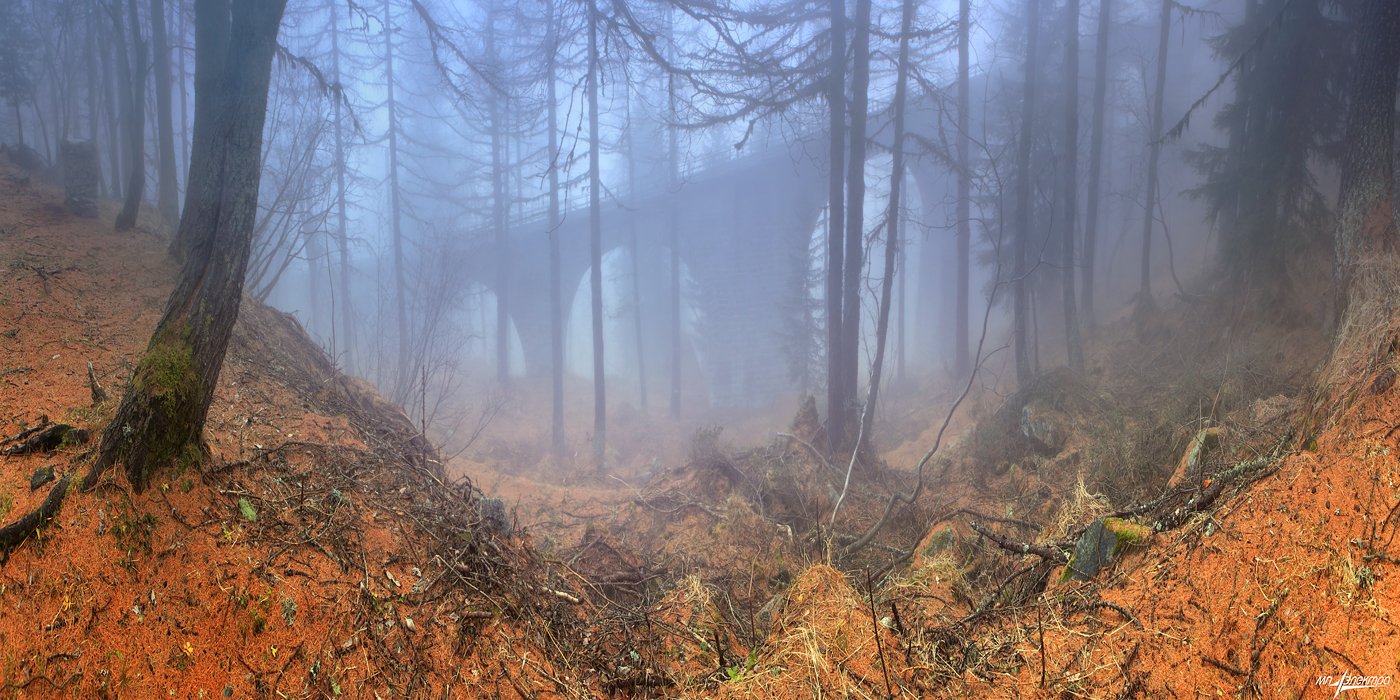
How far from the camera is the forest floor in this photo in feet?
9.59

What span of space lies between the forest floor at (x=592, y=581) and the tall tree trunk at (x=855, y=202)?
524 cm

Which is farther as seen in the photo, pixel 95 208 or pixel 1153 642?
pixel 95 208

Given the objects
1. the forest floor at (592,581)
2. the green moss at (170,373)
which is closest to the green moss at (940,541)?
the forest floor at (592,581)

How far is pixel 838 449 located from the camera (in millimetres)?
10891

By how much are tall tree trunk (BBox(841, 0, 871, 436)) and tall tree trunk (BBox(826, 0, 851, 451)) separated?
0.13m

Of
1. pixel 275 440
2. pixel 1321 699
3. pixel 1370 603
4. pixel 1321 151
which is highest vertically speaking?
pixel 1321 151

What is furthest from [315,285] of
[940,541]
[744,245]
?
[940,541]

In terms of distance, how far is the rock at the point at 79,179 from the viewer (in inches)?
Answer: 354

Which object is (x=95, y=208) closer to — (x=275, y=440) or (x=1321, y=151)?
(x=275, y=440)

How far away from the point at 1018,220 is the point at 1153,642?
12544 millimetres

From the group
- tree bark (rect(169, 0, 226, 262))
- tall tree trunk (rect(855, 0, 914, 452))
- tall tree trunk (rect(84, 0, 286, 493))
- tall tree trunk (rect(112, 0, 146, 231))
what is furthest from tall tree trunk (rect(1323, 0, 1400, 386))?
tall tree trunk (rect(112, 0, 146, 231))

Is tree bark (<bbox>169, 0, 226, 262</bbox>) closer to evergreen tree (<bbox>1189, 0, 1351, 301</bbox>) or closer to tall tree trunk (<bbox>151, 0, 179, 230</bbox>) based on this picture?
tall tree trunk (<bbox>151, 0, 179, 230</bbox>)

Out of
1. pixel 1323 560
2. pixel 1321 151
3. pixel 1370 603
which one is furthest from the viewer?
pixel 1321 151

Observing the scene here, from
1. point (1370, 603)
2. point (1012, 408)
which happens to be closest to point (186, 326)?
point (1370, 603)
